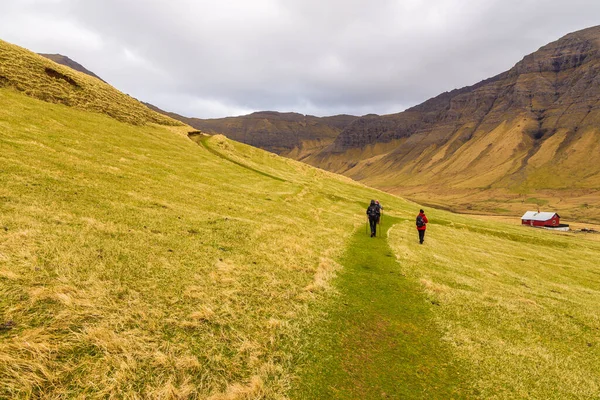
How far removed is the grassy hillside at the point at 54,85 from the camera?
36812 millimetres

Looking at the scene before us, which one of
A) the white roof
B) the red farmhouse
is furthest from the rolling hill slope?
the white roof

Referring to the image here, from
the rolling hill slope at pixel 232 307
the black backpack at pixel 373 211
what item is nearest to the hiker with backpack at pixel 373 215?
the black backpack at pixel 373 211

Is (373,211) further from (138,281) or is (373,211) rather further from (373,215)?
(138,281)

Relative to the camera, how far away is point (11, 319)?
6.91 m

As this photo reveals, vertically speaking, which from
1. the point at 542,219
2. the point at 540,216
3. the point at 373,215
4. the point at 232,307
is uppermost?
the point at 540,216

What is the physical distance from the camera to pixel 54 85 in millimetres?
40875

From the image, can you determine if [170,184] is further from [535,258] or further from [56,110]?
[535,258]

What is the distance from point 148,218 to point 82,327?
9850mm

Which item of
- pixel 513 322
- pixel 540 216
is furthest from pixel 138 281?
pixel 540 216

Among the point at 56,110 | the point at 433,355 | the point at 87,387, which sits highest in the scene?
the point at 56,110

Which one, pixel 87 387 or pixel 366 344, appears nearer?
pixel 87 387

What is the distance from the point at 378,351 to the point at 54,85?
53.4 meters

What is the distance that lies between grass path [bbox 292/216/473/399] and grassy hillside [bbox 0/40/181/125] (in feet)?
152

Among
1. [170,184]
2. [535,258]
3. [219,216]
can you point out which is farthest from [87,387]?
[535,258]
